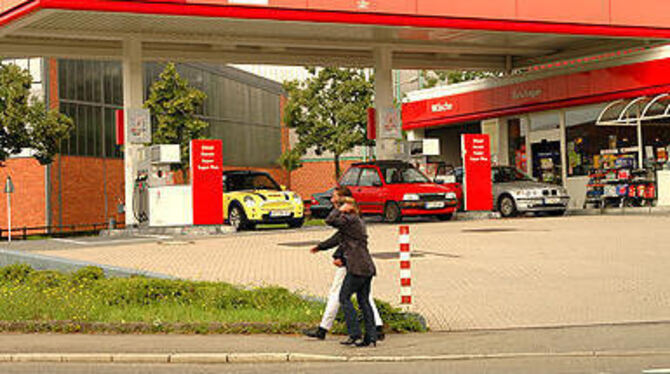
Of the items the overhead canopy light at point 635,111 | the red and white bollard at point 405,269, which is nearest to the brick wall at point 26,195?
the overhead canopy light at point 635,111

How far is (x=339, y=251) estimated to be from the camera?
9641mm

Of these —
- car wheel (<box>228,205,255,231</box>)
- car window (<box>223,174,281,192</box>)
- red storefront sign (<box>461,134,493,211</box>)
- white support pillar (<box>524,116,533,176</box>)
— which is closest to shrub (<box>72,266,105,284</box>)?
car wheel (<box>228,205,255,231</box>)

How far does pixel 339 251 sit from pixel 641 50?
77.7 feet

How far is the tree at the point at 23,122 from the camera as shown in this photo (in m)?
38.3

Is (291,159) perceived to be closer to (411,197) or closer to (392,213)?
(392,213)

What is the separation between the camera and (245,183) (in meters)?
26.8

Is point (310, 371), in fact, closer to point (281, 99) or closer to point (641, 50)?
point (641, 50)

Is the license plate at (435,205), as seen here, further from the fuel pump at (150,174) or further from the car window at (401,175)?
the fuel pump at (150,174)

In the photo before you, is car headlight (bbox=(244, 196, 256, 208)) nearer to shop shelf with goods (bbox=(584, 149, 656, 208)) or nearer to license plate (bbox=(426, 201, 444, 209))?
license plate (bbox=(426, 201, 444, 209))

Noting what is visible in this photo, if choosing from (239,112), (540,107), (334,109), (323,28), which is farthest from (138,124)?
(239,112)

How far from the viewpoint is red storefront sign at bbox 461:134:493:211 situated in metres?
28.2

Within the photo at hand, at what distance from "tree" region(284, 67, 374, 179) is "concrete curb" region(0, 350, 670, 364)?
43.1 m

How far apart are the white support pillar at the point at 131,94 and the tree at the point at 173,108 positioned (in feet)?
61.5

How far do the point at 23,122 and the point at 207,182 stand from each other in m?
15.8
